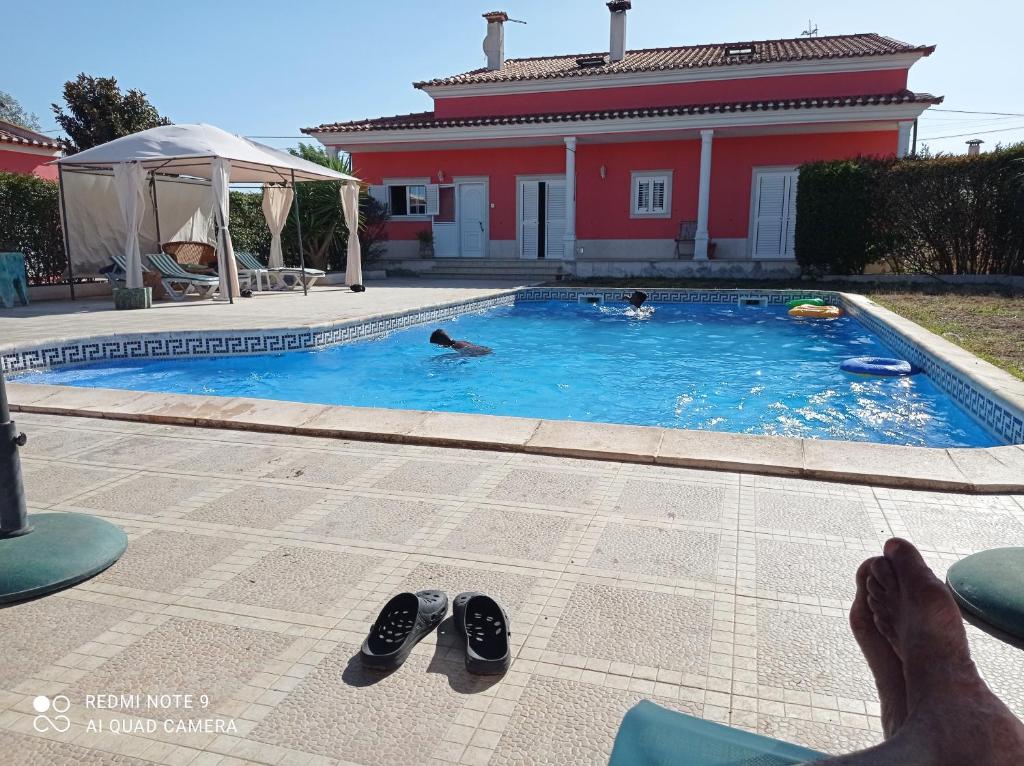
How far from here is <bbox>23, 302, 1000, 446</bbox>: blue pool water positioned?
21.9 ft

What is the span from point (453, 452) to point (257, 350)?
5320mm

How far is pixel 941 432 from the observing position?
595 cm

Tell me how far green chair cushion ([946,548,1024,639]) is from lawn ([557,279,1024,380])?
3752 mm

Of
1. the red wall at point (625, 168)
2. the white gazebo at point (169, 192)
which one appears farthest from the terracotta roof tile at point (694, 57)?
the white gazebo at point (169, 192)

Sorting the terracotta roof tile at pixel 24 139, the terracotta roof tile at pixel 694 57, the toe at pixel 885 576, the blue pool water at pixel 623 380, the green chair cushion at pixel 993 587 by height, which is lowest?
the blue pool water at pixel 623 380

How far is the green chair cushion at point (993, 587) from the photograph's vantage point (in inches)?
83.4

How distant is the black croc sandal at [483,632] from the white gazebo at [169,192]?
33.9 feet

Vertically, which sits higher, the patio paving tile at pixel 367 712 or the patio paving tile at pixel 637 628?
the patio paving tile at pixel 637 628

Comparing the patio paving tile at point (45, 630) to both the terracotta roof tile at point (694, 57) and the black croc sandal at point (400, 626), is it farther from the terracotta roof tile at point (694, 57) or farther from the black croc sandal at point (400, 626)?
the terracotta roof tile at point (694, 57)

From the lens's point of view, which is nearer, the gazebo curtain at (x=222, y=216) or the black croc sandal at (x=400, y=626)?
the black croc sandal at (x=400, y=626)

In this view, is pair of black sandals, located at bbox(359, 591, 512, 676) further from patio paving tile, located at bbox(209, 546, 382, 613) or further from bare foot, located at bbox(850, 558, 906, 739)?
bare foot, located at bbox(850, 558, 906, 739)

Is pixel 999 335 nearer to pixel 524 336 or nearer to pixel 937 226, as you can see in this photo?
pixel 524 336

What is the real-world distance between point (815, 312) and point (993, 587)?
9.62 metres

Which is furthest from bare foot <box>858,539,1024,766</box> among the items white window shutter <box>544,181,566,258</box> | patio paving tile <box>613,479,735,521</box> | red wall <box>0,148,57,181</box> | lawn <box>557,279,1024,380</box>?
red wall <box>0,148,57,181</box>
